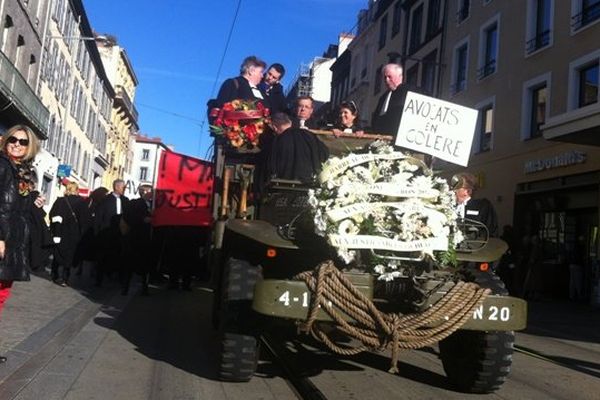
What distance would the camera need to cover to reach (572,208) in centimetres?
1661

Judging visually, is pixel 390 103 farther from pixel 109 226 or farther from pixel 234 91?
pixel 109 226

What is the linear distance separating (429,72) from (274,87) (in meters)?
20.1

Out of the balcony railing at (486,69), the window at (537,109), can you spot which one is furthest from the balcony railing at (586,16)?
the balcony railing at (486,69)

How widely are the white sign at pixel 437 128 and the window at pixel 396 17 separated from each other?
2847 cm

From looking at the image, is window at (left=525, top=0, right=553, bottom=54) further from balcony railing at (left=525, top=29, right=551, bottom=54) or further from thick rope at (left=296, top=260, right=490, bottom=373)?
thick rope at (left=296, top=260, right=490, bottom=373)

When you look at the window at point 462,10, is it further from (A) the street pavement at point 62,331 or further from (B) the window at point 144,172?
(B) the window at point 144,172

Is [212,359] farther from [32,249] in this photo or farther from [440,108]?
[440,108]

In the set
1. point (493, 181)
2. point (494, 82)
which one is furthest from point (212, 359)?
point (494, 82)

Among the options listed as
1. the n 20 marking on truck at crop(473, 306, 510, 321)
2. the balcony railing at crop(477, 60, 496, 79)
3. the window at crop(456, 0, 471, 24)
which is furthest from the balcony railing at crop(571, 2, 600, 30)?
the n 20 marking on truck at crop(473, 306, 510, 321)

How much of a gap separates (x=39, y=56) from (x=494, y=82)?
2064 centimetres

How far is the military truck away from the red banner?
435 cm

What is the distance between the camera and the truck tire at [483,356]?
4.60 metres

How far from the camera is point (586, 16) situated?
16469 mm

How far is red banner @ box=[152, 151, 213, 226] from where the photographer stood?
31.1 feet
